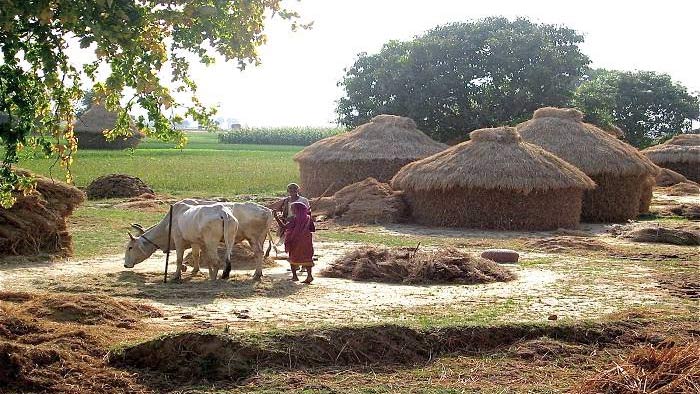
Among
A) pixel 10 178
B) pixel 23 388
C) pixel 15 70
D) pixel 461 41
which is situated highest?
pixel 461 41

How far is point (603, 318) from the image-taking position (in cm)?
927

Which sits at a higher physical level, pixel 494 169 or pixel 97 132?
pixel 494 169

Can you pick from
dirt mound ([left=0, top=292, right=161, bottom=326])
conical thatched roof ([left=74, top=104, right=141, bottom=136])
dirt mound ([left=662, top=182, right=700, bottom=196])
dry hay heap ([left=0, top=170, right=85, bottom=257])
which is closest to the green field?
conical thatched roof ([left=74, top=104, right=141, bottom=136])

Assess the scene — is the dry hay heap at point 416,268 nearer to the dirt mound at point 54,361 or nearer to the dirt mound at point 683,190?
the dirt mound at point 54,361

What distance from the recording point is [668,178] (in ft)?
114

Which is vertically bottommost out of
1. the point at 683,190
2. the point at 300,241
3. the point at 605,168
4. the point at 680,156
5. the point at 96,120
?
the point at 300,241

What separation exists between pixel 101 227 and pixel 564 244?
9099 mm

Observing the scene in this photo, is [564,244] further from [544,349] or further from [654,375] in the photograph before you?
[654,375]

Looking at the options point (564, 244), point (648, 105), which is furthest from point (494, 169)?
point (648, 105)

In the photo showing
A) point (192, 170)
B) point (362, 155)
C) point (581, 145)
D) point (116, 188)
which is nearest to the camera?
point (581, 145)

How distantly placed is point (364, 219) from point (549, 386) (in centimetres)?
1391

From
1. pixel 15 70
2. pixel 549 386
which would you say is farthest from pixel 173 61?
pixel 549 386

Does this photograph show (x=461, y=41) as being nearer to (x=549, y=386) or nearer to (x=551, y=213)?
(x=551, y=213)

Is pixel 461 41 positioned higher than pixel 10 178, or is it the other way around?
pixel 461 41
